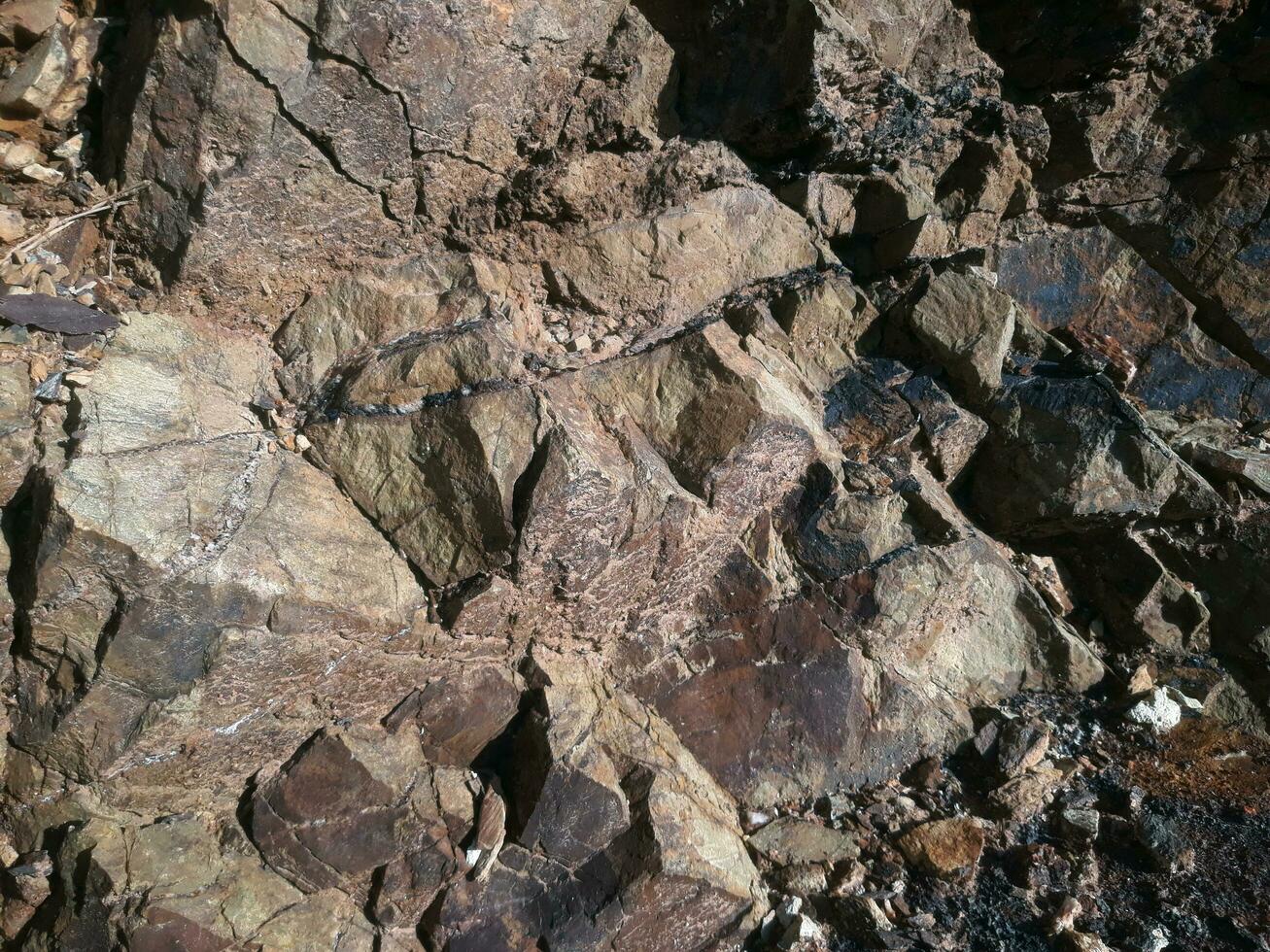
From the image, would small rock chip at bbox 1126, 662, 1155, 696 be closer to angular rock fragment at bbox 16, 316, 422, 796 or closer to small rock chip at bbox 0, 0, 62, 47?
angular rock fragment at bbox 16, 316, 422, 796

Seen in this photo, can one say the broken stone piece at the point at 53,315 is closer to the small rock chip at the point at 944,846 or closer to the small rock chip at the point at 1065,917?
the small rock chip at the point at 944,846

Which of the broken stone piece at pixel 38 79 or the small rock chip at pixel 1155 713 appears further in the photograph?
the small rock chip at pixel 1155 713

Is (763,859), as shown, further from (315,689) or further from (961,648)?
(315,689)

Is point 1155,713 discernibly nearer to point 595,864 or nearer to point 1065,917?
point 1065,917

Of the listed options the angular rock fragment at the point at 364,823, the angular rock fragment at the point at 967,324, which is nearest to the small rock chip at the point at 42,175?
the angular rock fragment at the point at 364,823

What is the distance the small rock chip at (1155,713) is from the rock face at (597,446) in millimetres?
35

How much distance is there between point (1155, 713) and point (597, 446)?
2944 millimetres

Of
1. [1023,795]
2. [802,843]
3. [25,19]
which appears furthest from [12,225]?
[1023,795]

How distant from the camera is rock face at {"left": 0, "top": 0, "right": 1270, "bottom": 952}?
3.02 m

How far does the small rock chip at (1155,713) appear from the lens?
4031 mm

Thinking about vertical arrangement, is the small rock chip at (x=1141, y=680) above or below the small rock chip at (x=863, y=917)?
above

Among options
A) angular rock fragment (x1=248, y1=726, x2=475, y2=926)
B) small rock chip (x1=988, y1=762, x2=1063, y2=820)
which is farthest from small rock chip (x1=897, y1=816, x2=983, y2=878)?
angular rock fragment (x1=248, y1=726, x2=475, y2=926)

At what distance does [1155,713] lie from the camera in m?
4.05

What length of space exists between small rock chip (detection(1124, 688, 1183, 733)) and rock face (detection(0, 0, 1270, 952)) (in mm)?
35
